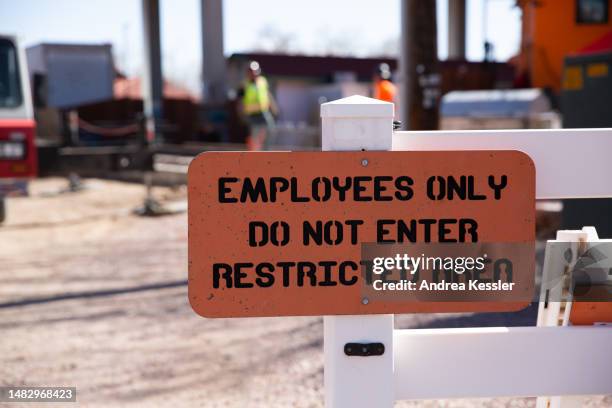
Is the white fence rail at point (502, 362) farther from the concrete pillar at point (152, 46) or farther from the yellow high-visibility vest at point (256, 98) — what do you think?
the concrete pillar at point (152, 46)

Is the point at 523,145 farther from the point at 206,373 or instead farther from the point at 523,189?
the point at 206,373

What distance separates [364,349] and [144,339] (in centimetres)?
313

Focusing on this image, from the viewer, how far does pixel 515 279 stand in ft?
6.83

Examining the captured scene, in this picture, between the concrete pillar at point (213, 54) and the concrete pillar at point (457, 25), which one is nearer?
the concrete pillar at point (213, 54)

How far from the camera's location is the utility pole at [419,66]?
912cm

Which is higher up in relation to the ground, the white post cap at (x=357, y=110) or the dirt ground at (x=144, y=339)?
the white post cap at (x=357, y=110)

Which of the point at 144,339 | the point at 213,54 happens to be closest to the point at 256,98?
the point at 144,339

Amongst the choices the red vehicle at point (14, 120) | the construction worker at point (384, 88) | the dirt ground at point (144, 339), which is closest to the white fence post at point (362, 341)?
the dirt ground at point (144, 339)

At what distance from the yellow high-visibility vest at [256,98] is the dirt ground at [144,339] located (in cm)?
596

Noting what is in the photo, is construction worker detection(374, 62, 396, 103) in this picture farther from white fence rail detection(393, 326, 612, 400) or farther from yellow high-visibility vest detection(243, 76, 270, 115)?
white fence rail detection(393, 326, 612, 400)

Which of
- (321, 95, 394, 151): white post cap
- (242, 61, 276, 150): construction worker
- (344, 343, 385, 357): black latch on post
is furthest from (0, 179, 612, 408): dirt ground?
(242, 61, 276, 150): construction worker

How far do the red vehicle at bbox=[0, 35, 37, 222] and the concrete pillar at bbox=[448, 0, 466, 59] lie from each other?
30023 mm

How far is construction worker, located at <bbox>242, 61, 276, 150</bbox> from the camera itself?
13.8 metres

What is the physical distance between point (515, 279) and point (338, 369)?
552 millimetres
